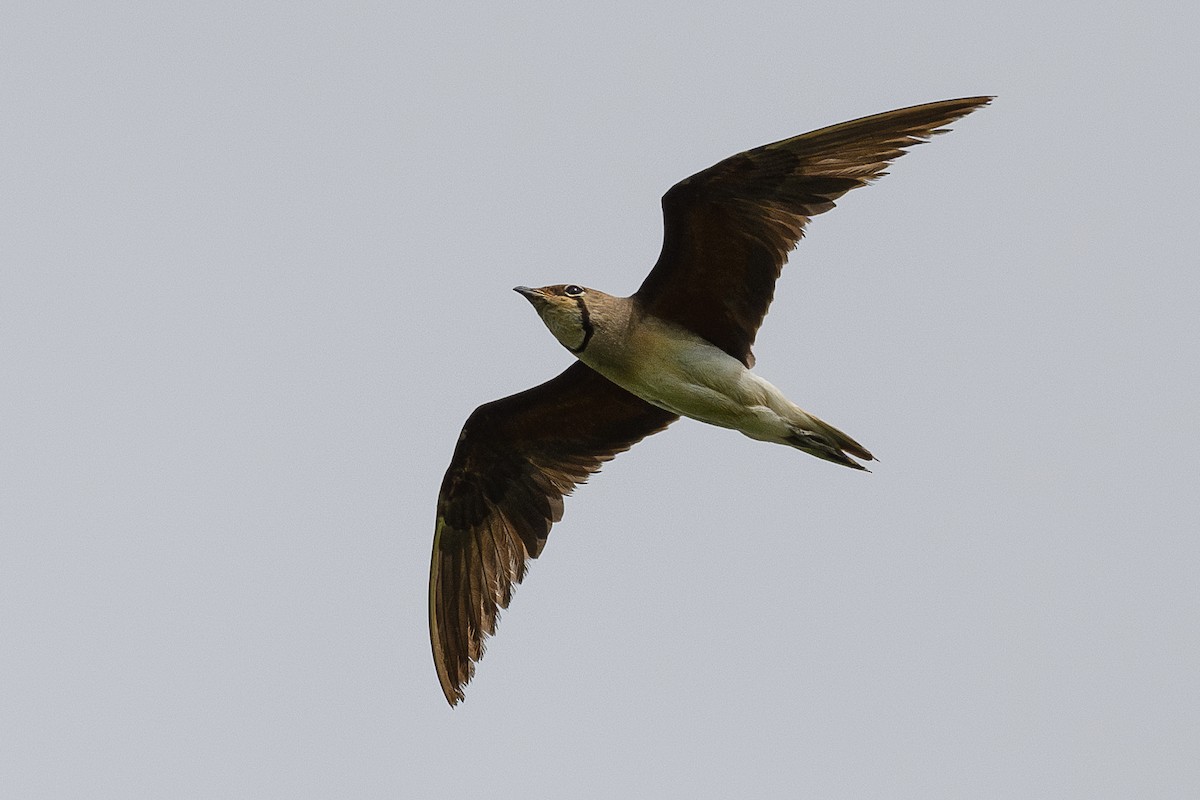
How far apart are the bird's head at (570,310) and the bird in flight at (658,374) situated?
0.01 metres

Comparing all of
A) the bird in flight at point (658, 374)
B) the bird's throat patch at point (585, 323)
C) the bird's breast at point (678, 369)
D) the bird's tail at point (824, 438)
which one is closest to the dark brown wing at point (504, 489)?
the bird in flight at point (658, 374)

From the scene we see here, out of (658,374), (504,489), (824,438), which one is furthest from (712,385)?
(504,489)

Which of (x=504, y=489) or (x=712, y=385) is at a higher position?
(x=712, y=385)

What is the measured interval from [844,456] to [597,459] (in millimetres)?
2284

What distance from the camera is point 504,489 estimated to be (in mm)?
13906

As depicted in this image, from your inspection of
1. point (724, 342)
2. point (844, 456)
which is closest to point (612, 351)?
point (724, 342)

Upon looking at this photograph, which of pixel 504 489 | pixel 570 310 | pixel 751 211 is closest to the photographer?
pixel 751 211

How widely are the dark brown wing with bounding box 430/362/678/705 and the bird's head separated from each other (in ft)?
3.90

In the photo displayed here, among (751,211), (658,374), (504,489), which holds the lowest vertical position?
(504,489)

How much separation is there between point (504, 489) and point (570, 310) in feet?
7.18

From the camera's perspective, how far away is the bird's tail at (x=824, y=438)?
40.0 ft

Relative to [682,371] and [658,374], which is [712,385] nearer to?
[682,371]

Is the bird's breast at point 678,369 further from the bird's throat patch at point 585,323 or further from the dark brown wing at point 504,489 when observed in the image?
the dark brown wing at point 504,489

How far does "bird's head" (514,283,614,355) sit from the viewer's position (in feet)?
40.2
